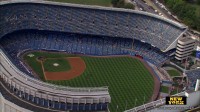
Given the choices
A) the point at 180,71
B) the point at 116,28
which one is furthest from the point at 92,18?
the point at 180,71

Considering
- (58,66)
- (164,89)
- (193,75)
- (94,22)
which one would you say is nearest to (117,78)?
(164,89)

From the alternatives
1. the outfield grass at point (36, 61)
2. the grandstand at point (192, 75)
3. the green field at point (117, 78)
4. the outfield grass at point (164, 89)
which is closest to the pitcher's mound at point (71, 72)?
the green field at point (117, 78)

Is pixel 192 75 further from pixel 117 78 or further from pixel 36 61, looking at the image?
pixel 36 61

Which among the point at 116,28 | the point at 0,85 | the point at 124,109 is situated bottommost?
the point at 124,109

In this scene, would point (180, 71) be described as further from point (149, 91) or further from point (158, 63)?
point (149, 91)

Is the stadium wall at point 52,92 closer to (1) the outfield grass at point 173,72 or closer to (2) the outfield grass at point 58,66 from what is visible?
(2) the outfield grass at point 58,66

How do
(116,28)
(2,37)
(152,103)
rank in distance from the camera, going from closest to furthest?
(152,103)
(2,37)
(116,28)

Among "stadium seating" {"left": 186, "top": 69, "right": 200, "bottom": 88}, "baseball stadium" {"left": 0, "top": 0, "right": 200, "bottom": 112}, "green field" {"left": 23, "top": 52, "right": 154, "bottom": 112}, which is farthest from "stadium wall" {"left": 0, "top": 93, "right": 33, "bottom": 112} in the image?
"stadium seating" {"left": 186, "top": 69, "right": 200, "bottom": 88}
